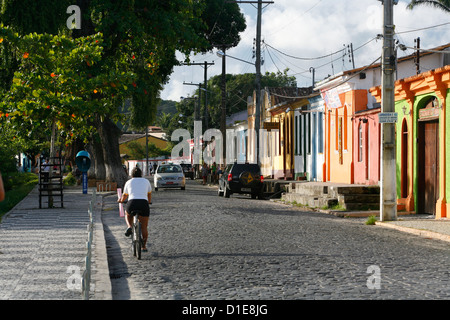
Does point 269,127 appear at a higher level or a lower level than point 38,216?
higher

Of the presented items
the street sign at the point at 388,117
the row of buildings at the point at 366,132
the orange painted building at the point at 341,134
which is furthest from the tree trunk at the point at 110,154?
the street sign at the point at 388,117

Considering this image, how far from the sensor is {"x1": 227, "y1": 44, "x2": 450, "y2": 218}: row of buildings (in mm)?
20281

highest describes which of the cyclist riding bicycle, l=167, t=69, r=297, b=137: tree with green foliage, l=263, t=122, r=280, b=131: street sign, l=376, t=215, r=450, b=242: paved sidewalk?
l=167, t=69, r=297, b=137: tree with green foliage

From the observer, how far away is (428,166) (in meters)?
21.1

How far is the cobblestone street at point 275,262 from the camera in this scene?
838cm

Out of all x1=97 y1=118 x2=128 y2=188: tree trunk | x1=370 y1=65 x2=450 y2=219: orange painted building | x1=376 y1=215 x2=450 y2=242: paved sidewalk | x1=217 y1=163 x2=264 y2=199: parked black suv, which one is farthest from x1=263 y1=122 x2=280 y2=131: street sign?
x1=376 y1=215 x2=450 y2=242: paved sidewalk

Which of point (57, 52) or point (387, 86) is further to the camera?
point (57, 52)

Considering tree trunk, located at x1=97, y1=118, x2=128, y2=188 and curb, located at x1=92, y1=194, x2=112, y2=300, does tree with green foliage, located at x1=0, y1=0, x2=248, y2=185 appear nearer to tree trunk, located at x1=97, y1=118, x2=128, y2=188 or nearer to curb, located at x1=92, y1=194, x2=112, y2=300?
tree trunk, located at x1=97, y1=118, x2=128, y2=188

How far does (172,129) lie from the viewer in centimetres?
10444

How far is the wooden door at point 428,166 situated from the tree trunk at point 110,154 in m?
18.8

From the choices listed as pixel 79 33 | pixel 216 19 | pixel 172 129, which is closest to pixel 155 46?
pixel 79 33

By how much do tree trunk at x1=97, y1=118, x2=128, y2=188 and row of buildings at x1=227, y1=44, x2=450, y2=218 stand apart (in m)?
9.93

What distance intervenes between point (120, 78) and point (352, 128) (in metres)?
11.2

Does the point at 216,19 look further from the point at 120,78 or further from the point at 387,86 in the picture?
the point at 387,86
